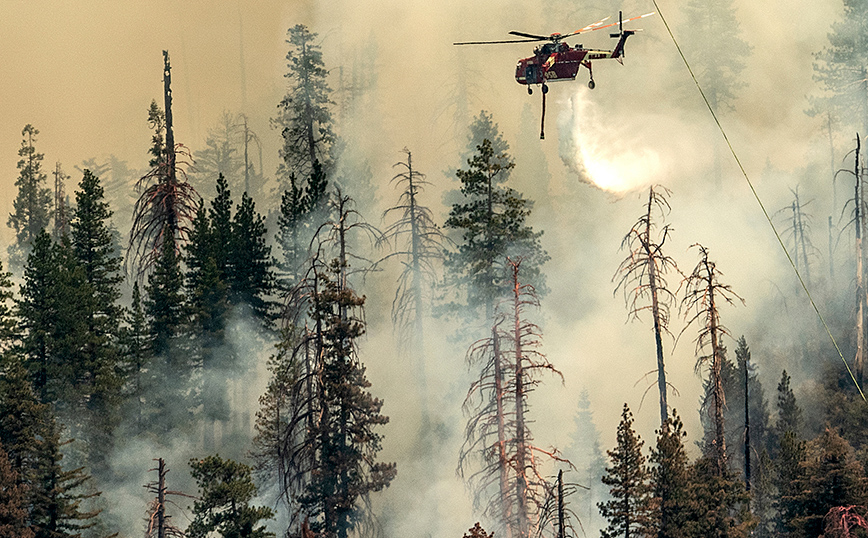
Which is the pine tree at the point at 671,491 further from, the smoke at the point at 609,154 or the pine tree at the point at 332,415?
the smoke at the point at 609,154

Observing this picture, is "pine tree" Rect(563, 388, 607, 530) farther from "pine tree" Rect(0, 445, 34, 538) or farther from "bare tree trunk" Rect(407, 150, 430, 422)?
"pine tree" Rect(0, 445, 34, 538)

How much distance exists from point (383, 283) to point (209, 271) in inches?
1058

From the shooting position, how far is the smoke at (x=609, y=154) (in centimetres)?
8888

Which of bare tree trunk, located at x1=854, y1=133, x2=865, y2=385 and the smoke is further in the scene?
the smoke

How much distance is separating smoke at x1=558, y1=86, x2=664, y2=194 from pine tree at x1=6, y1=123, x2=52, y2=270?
3888 cm

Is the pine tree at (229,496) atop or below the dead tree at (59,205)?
below

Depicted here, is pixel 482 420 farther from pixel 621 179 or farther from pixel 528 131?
pixel 528 131

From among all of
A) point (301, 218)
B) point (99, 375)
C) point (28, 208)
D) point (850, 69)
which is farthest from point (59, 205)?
point (850, 69)

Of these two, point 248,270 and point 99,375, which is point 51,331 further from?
point 248,270

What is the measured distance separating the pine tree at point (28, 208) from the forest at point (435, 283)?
304 millimetres

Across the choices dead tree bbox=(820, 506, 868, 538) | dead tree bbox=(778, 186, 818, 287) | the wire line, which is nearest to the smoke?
the wire line

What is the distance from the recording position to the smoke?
292 feet

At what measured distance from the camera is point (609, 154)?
291 ft

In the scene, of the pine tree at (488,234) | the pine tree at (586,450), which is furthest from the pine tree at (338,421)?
the pine tree at (586,450)
